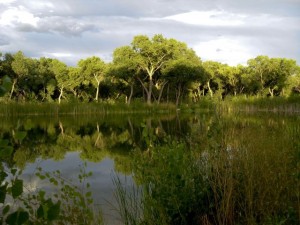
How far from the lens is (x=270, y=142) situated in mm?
5559

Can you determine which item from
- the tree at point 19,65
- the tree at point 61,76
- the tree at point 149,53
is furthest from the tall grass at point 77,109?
the tree at point 61,76

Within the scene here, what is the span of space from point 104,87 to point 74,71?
25.7 ft

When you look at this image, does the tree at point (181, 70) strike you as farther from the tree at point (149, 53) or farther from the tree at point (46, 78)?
the tree at point (46, 78)

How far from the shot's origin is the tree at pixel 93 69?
54000 mm

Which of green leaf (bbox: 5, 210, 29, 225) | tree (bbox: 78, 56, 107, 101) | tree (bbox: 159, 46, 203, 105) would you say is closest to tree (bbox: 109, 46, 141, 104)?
tree (bbox: 159, 46, 203, 105)

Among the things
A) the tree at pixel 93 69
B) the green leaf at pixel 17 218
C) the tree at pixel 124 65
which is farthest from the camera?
the tree at pixel 93 69

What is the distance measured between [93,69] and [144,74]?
8471 millimetres

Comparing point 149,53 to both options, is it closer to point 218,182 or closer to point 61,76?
point 61,76

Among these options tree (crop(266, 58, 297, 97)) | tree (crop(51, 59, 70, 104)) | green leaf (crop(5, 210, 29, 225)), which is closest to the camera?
green leaf (crop(5, 210, 29, 225))

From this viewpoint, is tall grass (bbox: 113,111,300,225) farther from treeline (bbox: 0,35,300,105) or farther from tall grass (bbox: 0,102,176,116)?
treeline (bbox: 0,35,300,105)

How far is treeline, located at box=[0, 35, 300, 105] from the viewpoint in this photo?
4747cm

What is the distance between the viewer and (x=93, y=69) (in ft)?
178

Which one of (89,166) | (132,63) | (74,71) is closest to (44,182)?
(89,166)

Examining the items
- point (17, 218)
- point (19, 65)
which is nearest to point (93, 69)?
point (19, 65)
